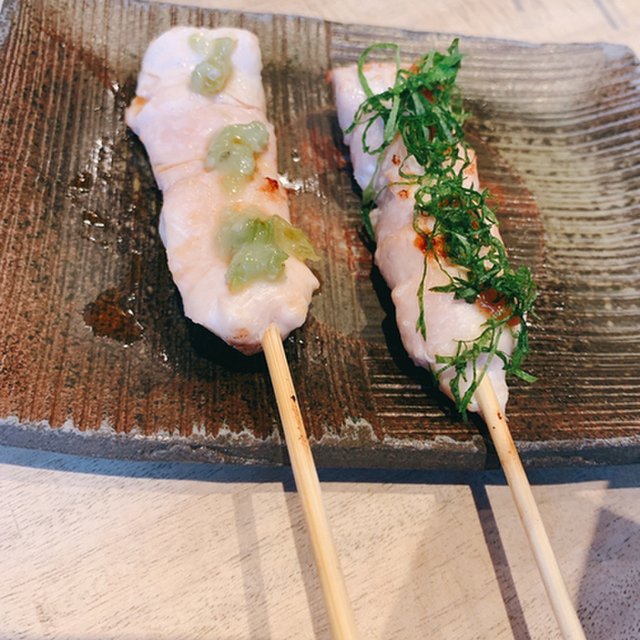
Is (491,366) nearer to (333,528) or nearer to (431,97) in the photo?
(333,528)

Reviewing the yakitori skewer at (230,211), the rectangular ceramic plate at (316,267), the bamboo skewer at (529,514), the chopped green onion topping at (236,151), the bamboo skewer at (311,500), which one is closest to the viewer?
the bamboo skewer at (311,500)

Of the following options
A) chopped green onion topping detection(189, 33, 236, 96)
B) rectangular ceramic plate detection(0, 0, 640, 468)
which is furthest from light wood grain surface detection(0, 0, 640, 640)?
chopped green onion topping detection(189, 33, 236, 96)

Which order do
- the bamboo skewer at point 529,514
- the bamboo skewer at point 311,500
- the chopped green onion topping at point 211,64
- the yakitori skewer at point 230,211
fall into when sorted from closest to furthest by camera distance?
1. the bamboo skewer at point 311,500
2. the bamboo skewer at point 529,514
3. the yakitori skewer at point 230,211
4. the chopped green onion topping at point 211,64

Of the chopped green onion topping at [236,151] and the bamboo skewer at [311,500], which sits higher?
the chopped green onion topping at [236,151]

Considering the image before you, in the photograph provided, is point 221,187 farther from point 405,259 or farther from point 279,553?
point 279,553

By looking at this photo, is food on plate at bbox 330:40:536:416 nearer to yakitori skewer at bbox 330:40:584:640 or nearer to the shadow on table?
yakitori skewer at bbox 330:40:584:640

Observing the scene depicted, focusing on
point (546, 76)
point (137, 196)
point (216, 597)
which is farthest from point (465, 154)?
point (216, 597)

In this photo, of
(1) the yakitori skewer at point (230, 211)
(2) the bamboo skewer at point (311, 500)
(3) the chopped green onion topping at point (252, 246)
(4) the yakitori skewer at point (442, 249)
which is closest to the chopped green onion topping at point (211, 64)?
(1) the yakitori skewer at point (230, 211)

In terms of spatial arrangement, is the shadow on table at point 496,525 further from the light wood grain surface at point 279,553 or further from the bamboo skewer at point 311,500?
the bamboo skewer at point 311,500
